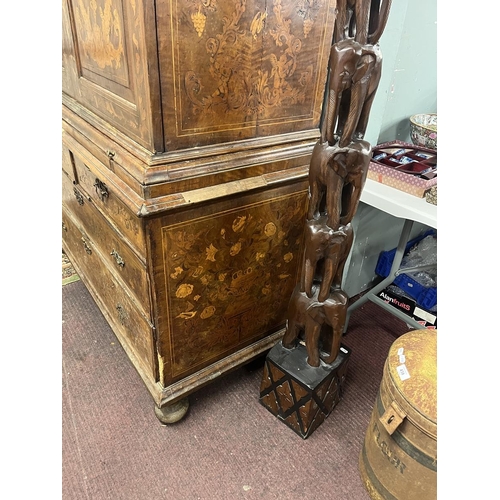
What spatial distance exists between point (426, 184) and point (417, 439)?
89cm

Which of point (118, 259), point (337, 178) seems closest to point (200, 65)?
point (337, 178)

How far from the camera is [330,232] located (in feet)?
3.87

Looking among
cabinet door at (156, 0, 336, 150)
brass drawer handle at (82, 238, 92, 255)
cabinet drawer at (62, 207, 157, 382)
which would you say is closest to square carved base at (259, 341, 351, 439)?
cabinet drawer at (62, 207, 157, 382)

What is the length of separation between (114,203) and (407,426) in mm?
1076

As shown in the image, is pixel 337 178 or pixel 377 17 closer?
pixel 377 17

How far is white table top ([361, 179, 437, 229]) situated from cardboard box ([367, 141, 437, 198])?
0.07ft

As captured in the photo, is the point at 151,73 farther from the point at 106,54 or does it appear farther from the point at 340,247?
the point at 340,247

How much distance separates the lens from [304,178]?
1.36 metres

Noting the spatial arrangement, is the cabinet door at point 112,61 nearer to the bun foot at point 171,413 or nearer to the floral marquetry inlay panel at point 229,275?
the floral marquetry inlay panel at point 229,275

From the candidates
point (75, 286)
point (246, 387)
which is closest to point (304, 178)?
point (246, 387)

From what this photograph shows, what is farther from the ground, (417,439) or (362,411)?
(417,439)

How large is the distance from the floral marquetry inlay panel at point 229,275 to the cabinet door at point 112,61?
1.06ft

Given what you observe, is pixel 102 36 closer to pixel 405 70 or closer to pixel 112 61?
pixel 112 61

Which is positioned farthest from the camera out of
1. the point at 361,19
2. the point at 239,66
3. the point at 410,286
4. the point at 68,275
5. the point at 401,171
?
the point at 68,275
